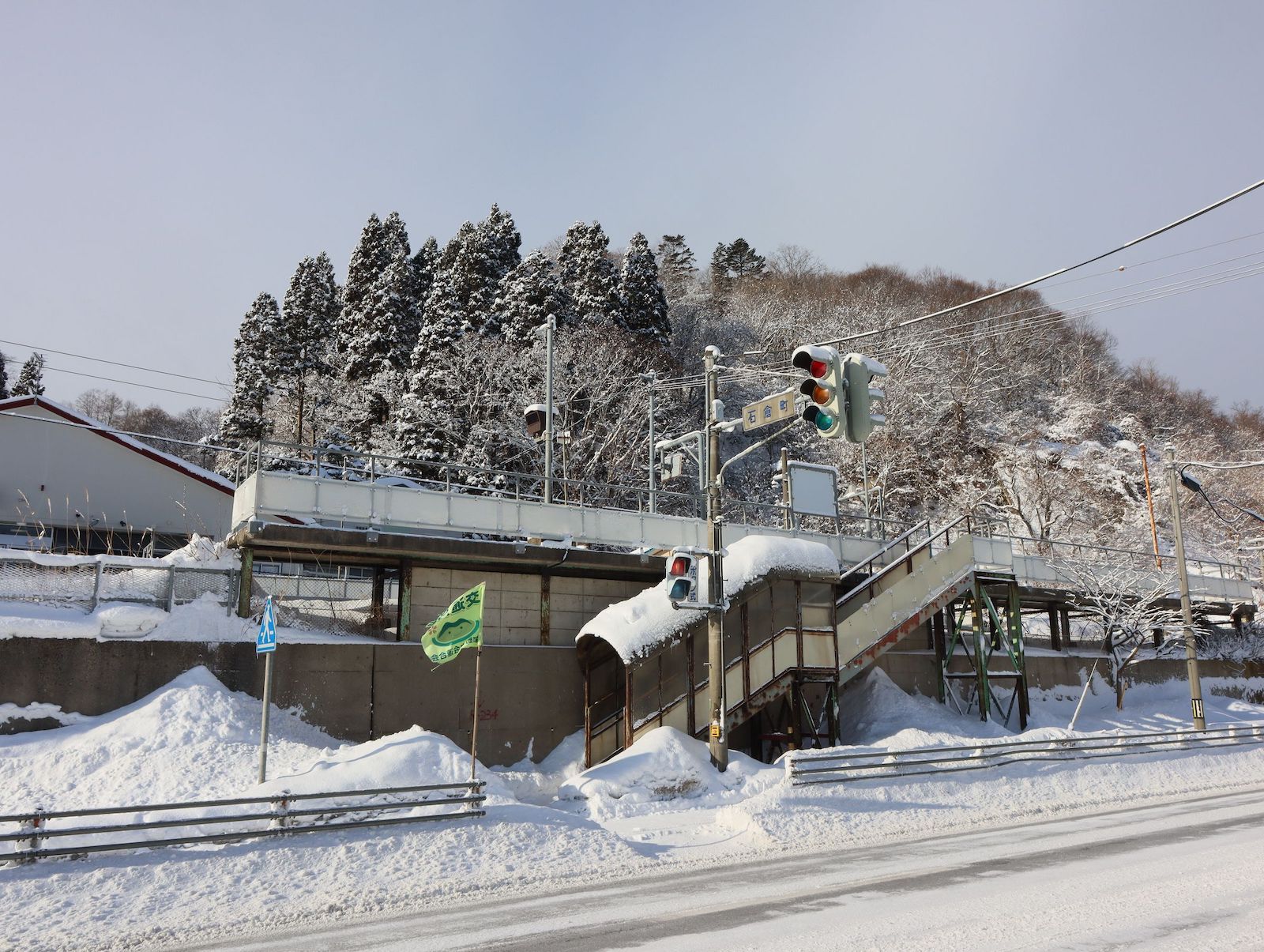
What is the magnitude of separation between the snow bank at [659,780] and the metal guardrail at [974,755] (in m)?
0.73

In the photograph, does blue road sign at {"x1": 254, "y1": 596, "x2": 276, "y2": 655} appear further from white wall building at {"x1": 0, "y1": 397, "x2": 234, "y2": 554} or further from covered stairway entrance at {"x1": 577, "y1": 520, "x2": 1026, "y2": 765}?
white wall building at {"x1": 0, "y1": 397, "x2": 234, "y2": 554}

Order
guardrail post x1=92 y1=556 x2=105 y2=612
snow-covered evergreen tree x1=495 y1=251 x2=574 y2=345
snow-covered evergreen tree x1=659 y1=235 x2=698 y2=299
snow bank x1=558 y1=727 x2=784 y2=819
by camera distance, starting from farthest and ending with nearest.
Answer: snow-covered evergreen tree x1=659 y1=235 x2=698 y2=299
snow-covered evergreen tree x1=495 y1=251 x2=574 y2=345
guardrail post x1=92 y1=556 x2=105 y2=612
snow bank x1=558 y1=727 x2=784 y2=819

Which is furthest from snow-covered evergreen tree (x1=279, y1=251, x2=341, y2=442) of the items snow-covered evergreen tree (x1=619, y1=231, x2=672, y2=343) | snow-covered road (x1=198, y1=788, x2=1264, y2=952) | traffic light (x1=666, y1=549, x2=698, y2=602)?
snow-covered road (x1=198, y1=788, x2=1264, y2=952)

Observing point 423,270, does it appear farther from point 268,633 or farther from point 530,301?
point 268,633

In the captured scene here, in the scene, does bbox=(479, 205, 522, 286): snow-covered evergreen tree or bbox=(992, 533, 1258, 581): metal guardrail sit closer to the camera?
bbox=(992, 533, 1258, 581): metal guardrail

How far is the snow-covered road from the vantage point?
773 cm

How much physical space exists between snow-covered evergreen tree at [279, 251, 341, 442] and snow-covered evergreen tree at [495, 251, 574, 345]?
Result: 14.7 m

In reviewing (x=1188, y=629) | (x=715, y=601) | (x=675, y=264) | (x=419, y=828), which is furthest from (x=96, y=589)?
(x=675, y=264)

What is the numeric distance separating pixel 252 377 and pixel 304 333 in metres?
4.94

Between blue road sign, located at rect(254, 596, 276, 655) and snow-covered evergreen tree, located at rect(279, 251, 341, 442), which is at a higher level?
snow-covered evergreen tree, located at rect(279, 251, 341, 442)

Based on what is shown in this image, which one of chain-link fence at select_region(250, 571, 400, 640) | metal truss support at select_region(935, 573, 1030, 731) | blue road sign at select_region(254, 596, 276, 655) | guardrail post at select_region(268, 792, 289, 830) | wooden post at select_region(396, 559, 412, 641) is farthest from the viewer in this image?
metal truss support at select_region(935, 573, 1030, 731)

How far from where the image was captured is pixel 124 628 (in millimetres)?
15656

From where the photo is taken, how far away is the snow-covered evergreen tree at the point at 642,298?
5247 centimetres

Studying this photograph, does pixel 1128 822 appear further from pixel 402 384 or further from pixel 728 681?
pixel 402 384
